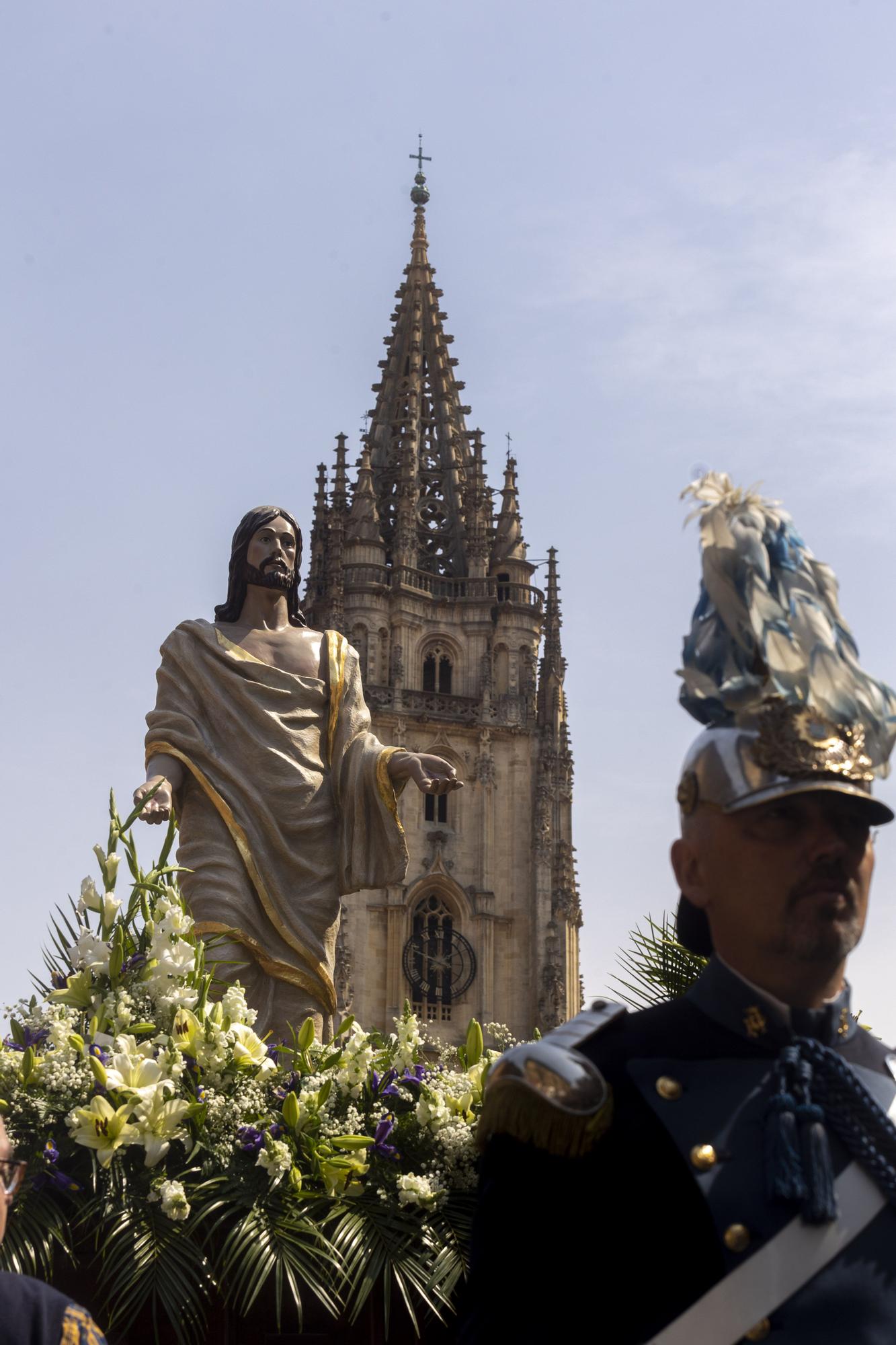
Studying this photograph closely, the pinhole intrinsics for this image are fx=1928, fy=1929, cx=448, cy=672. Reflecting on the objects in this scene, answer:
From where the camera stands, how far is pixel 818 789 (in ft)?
11.8

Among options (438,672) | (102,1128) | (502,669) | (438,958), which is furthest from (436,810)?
(102,1128)

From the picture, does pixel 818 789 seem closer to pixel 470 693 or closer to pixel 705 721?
pixel 705 721

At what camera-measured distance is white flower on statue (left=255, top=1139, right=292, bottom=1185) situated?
5.81 meters

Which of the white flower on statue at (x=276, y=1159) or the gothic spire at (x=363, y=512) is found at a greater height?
the gothic spire at (x=363, y=512)

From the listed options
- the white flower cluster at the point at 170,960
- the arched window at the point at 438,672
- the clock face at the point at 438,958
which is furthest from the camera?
the arched window at the point at 438,672

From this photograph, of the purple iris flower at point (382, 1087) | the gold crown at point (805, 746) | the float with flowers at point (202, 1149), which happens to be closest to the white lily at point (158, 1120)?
the float with flowers at point (202, 1149)

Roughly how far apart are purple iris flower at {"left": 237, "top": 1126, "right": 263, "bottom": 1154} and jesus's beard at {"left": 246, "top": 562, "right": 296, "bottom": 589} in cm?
369

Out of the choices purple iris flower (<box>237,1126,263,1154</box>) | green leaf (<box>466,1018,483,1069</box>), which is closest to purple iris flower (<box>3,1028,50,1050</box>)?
purple iris flower (<box>237,1126,263,1154</box>)

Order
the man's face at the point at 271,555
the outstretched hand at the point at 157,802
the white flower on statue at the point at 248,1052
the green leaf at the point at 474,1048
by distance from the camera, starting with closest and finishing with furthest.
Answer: the white flower on statue at the point at 248,1052
the green leaf at the point at 474,1048
the outstretched hand at the point at 157,802
the man's face at the point at 271,555

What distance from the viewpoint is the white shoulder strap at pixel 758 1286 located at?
3.36 metres

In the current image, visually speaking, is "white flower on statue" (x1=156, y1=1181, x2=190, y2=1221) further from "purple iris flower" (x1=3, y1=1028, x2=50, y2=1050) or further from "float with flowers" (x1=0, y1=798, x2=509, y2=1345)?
"purple iris flower" (x1=3, y1=1028, x2=50, y2=1050)

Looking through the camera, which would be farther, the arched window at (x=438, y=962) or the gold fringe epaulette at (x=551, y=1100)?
the arched window at (x=438, y=962)

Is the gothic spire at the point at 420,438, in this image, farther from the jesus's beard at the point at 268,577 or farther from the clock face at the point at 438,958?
the jesus's beard at the point at 268,577

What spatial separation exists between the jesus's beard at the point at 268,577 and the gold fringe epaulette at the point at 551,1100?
5728 mm
